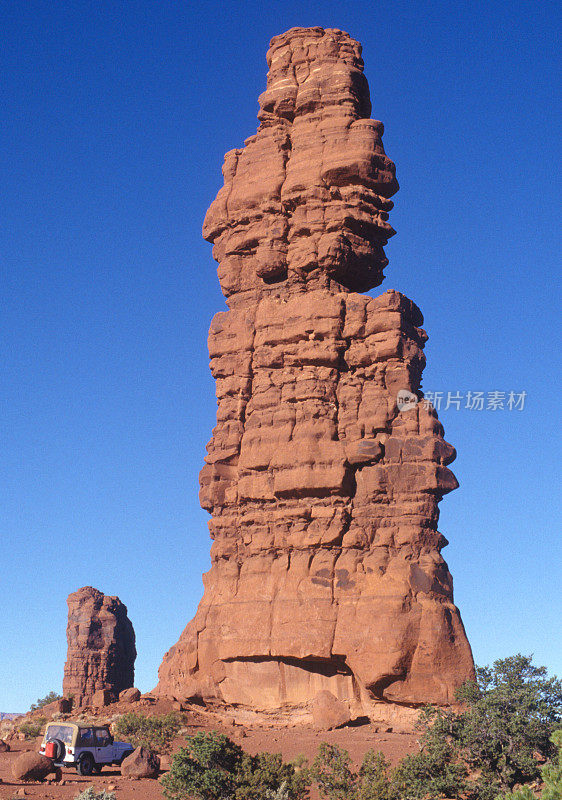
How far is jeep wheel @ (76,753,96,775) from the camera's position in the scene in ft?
104

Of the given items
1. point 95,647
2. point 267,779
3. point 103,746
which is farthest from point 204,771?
point 95,647

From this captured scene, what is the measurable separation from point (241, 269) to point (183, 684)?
19872 mm

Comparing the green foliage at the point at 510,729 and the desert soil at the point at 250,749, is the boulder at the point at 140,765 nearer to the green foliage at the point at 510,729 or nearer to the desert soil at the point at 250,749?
the desert soil at the point at 250,749

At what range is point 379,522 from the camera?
3844cm

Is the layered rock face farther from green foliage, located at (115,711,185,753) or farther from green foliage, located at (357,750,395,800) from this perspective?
green foliage, located at (357,750,395,800)

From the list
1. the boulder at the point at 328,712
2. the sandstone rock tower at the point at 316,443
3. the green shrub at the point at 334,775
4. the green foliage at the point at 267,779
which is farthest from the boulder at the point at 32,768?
the boulder at the point at 328,712

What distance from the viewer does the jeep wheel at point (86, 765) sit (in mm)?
31844

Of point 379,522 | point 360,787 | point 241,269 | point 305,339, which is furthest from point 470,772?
point 241,269

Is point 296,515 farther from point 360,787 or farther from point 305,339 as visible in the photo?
point 360,787

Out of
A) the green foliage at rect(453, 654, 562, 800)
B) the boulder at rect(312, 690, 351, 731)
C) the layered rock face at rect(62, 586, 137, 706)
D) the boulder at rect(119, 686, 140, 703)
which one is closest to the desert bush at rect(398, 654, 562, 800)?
the green foliage at rect(453, 654, 562, 800)

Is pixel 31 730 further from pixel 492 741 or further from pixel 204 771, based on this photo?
pixel 492 741

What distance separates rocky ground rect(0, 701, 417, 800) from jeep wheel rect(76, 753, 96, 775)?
257mm

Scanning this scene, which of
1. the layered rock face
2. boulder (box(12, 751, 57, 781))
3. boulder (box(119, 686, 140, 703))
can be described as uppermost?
the layered rock face

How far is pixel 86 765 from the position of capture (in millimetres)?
32094
